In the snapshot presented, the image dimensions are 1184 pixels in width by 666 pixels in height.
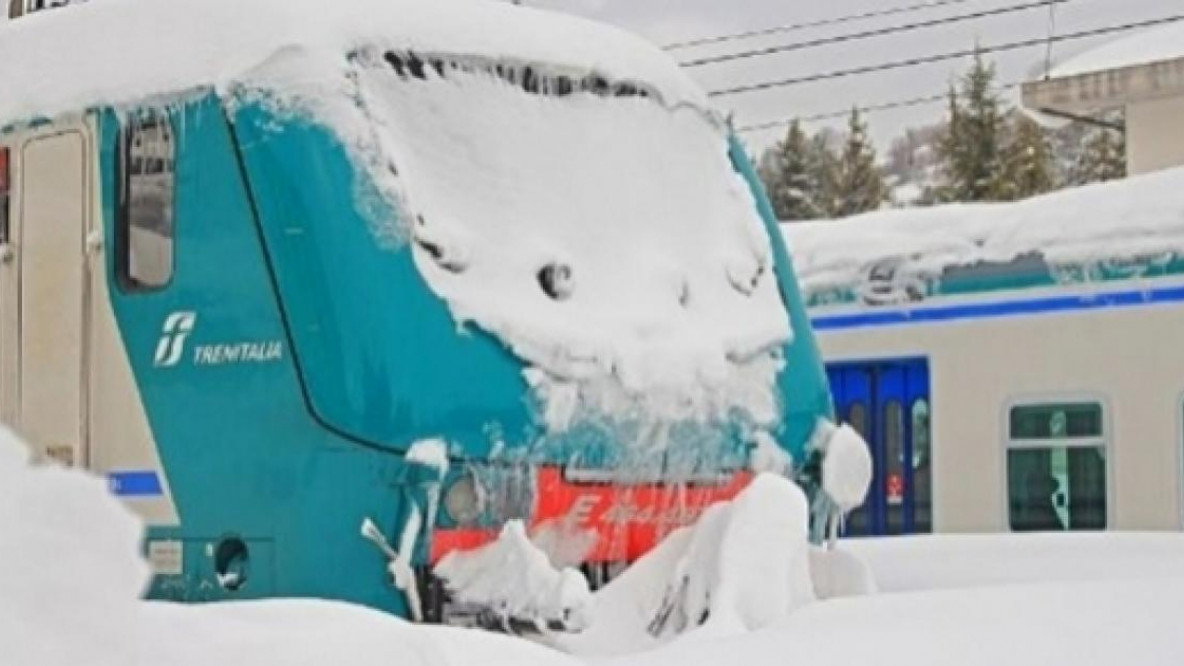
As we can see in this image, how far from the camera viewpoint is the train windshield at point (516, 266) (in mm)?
5859

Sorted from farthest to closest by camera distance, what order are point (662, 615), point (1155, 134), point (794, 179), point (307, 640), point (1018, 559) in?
1. point (794, 179)
2. point (1155, 134)
3. point (1018, 559)
4. point (662, 615)
5. point (307, 640)

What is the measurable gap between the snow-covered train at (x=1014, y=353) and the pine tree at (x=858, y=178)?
37.4 meters

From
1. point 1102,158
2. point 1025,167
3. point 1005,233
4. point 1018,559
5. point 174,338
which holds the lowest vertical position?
point 1018,559

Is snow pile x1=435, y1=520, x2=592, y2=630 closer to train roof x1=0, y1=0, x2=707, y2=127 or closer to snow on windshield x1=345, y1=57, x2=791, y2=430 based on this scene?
A: snow on windshield x1=345, y1=57, x2=791, y2=430

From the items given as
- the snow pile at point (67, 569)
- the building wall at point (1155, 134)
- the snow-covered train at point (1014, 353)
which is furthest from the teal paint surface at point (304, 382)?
the building wall at point (1155, 134)


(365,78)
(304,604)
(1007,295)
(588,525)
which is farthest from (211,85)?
(1007,295)

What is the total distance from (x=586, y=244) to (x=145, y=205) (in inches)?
53.5

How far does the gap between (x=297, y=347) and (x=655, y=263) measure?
1339 millimetres

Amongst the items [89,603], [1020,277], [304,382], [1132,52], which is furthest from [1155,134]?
[89,603]

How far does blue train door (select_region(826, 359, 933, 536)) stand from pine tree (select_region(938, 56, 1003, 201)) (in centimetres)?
3334

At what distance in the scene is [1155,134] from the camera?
24.3m

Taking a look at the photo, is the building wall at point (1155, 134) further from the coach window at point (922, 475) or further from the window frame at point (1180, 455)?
the window frame at point (1180, 455)

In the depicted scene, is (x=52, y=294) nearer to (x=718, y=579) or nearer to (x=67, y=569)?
(x=718, y=579)

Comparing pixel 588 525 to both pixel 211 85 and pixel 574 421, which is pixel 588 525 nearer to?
pixel 574 421
